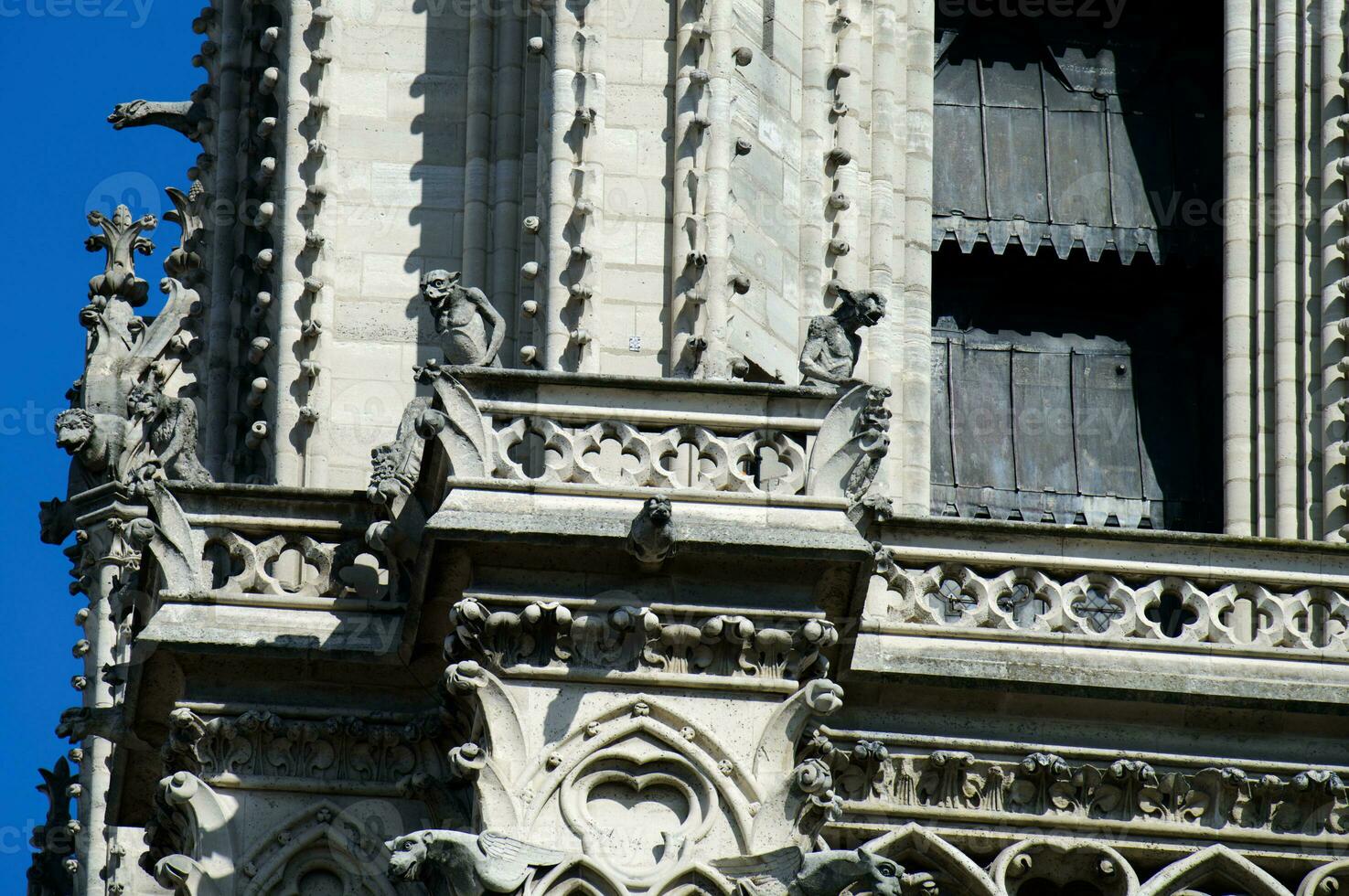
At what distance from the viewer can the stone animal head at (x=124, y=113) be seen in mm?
33469

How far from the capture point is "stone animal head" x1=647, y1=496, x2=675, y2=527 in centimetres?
2548

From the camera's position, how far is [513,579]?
25891 mm

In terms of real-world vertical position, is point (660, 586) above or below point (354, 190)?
below

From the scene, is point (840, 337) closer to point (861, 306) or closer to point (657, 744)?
point (861, 306)

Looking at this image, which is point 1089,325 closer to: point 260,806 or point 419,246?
point 419,246

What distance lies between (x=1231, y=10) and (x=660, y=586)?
769 cm

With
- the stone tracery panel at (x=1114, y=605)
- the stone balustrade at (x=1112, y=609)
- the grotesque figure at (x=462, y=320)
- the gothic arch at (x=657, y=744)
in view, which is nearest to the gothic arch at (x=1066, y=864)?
the stone balustrade at (x=1112, y=609)

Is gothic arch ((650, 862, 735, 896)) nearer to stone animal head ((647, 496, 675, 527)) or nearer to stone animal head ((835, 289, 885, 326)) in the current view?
stone animal head ((647, 496, 675, 527))

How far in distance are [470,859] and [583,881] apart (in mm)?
548

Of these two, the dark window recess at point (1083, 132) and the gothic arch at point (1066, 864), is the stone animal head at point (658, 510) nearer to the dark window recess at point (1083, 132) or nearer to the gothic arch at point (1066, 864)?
the gothic arch at point (1066, 864)

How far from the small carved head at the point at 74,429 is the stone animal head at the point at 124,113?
10.6 ft

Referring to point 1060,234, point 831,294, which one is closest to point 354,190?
point 831,294

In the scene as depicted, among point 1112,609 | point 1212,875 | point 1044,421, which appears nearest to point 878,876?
point 1212,875

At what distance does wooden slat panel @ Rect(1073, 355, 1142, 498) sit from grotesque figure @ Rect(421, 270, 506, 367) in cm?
599
